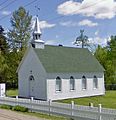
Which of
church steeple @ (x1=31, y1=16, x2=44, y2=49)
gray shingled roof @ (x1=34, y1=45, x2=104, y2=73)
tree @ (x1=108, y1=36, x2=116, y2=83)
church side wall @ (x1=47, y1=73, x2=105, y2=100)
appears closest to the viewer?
church side wall @ (x1=47, y1=73, x2=105, y2=100)

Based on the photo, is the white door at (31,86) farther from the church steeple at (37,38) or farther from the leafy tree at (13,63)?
the leafy tree at (13,63)

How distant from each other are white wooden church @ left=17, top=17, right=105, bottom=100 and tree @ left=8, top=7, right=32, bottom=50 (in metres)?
16.4

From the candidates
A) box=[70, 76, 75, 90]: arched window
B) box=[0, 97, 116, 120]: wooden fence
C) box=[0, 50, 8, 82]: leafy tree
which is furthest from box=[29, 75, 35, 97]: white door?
box=[0, 50, 8, 82]: leafy tree

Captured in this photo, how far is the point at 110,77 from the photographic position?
57.1m

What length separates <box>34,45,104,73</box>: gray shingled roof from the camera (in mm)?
36188

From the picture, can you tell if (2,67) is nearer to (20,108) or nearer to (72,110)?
(20,108)

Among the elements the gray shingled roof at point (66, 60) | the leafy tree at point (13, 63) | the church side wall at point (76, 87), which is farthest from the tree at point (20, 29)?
the church side wall at point (76, 87)

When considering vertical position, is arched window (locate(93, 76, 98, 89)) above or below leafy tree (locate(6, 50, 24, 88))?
below

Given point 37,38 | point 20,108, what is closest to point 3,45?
point 37,38

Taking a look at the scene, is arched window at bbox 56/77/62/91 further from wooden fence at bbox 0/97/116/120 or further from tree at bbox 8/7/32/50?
tree at bbox 8/7/32/50

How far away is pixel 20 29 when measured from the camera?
186 feet

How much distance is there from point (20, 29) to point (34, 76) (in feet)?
71.1

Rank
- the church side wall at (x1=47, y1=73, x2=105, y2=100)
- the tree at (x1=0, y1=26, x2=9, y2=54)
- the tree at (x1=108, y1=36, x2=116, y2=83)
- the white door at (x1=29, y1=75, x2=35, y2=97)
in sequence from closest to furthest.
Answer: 1. the church side wall at (x1=47, y1=73, x2=105, y2=100)
2. the white door at (x1=29, y1=75, x2=35, y2=97)
3. the tree at (x1=0, y1=26, x2=9, y2=54)
4. the tree at (x1=108, y1=36, x2=116, y2=83)

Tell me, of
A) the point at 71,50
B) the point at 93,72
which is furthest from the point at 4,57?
the point at 93,72
